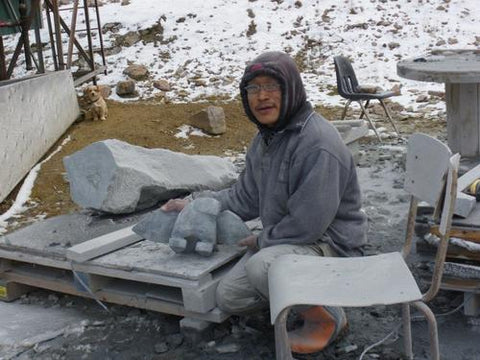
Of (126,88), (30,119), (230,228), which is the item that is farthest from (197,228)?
(126,88)

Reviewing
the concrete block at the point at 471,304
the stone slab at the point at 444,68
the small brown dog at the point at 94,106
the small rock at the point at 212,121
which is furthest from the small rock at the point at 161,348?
the small brown dog at the point at 94,106

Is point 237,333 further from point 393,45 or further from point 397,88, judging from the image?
point 393,45

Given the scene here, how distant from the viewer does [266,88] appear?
10.5 feet

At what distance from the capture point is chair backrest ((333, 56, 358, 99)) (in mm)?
7953

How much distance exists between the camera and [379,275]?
2564 mm

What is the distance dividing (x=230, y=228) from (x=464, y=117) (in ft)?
11.8

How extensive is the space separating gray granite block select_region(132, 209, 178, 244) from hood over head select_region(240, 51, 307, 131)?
32.2 inches

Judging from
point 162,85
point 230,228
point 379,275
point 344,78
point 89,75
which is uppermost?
point 379,275

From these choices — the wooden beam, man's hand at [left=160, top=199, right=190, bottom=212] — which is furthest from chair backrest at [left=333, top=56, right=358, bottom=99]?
man's hand at [left=160, top=199, right=190, bottom=212]

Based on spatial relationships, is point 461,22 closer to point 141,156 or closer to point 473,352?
point 141,156

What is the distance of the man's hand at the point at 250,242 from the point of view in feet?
11.6

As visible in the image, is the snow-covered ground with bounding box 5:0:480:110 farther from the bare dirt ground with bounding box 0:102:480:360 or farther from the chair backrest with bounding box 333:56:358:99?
the bare dirt ground with bounding box 0:102:480:360

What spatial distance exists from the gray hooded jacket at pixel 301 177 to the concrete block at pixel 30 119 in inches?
140

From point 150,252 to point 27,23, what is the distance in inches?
235
